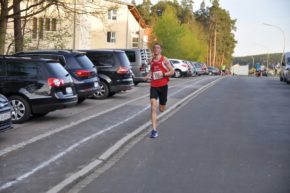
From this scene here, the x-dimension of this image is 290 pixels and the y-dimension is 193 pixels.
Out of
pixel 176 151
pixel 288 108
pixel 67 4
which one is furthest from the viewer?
pixel 67 4

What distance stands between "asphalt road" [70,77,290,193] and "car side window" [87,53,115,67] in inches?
239

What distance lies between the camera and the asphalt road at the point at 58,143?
709 centimetres

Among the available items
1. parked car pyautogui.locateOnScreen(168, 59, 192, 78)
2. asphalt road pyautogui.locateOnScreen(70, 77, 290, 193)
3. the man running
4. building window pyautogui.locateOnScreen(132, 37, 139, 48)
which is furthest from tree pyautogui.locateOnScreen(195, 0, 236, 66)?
the man running

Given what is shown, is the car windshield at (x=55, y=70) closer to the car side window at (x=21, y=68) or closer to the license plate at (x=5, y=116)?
the car side window at (x=21, y=68)

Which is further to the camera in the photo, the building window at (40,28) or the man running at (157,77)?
the building window at (40,28)

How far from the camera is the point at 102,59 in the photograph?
779 inches

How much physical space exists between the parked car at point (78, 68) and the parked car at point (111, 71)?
2791mm

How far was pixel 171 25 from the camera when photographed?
73.2 m

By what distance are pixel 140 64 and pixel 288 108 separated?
1007cm

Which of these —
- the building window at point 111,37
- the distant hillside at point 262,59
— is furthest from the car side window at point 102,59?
the distant hillside at point 262,59

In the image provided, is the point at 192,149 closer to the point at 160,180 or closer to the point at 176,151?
the point at 176,151

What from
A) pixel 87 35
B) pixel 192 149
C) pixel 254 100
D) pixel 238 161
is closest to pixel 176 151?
pixel 192 149

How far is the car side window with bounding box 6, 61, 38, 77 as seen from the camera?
12.7 m

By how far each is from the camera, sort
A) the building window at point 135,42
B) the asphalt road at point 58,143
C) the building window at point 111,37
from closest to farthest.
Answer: the asphalt road at point 58,143 → the building window at point 111,37 → the building window at point 135,42
